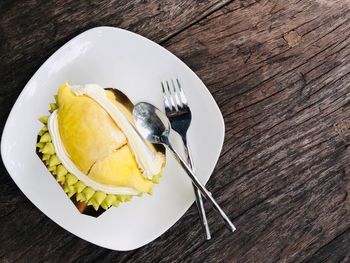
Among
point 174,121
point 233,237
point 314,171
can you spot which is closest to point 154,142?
point 174,121

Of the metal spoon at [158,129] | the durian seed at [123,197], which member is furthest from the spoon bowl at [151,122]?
the durian seed at [123,197]

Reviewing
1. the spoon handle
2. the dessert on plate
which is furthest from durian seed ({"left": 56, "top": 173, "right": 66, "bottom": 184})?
the spoon handle

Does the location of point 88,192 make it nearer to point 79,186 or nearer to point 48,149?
point 79,186

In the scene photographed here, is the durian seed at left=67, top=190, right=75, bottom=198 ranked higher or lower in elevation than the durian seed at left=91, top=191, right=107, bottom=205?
higher

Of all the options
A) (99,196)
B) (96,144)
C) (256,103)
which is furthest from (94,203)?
(256,103)

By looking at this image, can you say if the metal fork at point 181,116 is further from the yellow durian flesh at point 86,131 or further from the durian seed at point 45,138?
the durian seed at point 45,138

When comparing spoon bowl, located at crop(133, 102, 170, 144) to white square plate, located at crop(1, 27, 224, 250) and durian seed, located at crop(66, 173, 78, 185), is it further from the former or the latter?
durian seed, located at crop(66, 173, 78, 185)

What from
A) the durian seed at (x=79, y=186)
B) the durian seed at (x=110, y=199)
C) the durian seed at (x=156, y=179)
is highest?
the durian seed at (x=79, y=186)
